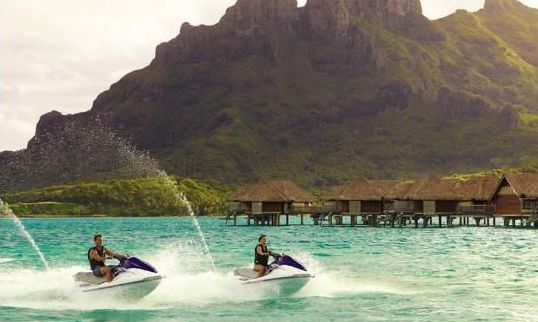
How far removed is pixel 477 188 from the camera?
110 m

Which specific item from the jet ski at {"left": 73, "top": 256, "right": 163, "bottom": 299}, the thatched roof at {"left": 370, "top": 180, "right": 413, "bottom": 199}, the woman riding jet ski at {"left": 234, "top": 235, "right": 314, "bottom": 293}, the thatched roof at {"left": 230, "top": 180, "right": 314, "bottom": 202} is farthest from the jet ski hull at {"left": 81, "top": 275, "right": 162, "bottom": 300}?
the thatched roof at {"left": 230, "top": 180, "right": 314, "bottom": 202}

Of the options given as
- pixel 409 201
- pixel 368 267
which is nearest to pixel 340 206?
pixel 409 201

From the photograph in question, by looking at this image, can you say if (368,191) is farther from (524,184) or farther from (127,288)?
(127,288)

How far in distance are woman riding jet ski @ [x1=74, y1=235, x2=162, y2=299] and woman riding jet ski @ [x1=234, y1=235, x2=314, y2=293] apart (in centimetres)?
371

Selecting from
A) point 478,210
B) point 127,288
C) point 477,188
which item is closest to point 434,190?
point 477,188

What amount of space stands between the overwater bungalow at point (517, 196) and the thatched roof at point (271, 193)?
110 feet

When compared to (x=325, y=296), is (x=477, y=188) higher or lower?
higher

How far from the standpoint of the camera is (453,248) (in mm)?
65000

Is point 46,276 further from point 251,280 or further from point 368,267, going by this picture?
point 368,267

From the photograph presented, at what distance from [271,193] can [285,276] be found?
322ft

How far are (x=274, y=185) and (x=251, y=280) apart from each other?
99.7m

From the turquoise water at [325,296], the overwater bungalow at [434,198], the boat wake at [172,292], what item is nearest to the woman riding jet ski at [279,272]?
the boat wake at [172,292]

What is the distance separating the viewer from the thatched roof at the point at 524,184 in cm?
9838

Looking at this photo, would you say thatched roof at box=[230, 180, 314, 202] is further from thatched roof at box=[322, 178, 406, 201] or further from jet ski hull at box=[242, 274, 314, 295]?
jet ski hull at box=[242, 274, 314, 295]
